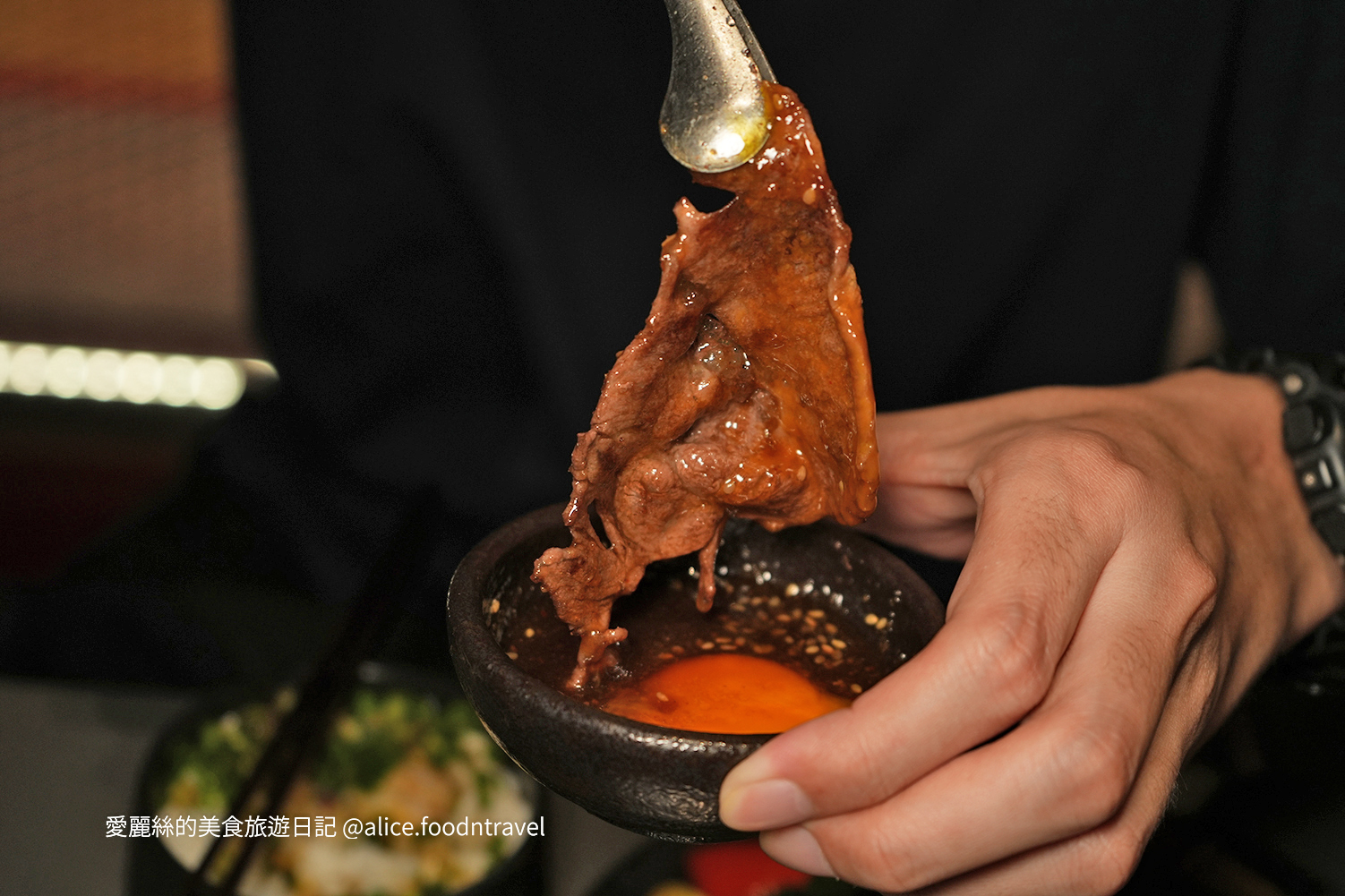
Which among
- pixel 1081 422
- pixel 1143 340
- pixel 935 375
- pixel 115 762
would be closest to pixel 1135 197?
pixel 1143 340

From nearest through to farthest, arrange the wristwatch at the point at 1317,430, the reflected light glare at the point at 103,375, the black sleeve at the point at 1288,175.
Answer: the wristwatch at the point at 1317,430 < the black sleeve at the point at 1288,175 < the reflected light glare at the point at 103,375

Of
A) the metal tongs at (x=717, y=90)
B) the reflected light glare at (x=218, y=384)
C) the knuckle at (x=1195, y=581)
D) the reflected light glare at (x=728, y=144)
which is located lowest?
the reflected light glare at (x=218, y=384)

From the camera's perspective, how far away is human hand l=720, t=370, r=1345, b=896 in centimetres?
94

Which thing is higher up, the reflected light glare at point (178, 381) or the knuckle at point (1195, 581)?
the knuckle at point (1195, 581)

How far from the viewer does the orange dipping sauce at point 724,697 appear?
1101mm

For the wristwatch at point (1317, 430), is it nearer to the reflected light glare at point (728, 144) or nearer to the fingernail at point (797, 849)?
the fingernail at point (797, 849)

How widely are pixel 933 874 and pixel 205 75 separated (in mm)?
3323

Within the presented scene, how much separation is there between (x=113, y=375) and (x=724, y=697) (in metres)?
3.05

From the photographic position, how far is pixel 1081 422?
130cm

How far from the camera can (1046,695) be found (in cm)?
102

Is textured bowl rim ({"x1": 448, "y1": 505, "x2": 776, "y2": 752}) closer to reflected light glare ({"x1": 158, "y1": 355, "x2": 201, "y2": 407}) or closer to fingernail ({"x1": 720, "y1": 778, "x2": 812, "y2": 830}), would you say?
fingernail ({"x1": 720, "y1": 778, "x2": 812, "y2": 830})

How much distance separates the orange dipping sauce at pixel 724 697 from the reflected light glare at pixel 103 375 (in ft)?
9.63

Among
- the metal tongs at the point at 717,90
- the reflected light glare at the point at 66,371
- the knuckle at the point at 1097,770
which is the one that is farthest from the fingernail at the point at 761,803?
the reflected light glare at the point at 66,371

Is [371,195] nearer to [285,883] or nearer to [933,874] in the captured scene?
[285,883]
